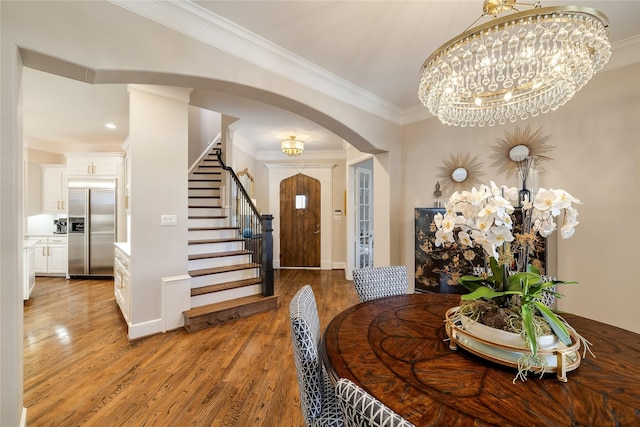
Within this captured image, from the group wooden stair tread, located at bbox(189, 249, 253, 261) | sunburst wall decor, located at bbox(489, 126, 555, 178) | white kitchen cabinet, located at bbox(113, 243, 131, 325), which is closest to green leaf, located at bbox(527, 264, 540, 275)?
sunburst wall decor, located at bbox(489, 126, 555, 178)

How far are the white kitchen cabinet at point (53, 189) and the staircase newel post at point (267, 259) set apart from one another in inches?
179

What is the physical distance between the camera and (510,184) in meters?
2.70

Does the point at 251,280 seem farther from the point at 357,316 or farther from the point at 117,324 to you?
the point at 357,316

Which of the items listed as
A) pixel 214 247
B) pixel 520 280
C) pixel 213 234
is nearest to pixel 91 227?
pixel 213 234

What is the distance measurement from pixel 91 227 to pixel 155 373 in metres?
4.32

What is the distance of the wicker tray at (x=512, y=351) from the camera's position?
0.89 meters

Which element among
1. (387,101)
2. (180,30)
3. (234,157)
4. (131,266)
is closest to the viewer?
(180,30)

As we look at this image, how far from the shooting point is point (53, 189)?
17.0ft

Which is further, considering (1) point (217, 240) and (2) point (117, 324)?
(1) point (217, 240)

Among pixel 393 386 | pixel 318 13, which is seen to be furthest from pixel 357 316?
pixel 318 13

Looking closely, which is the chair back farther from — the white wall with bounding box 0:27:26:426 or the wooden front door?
the wooden front door

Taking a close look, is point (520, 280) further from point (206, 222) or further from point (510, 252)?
point (206, 222)

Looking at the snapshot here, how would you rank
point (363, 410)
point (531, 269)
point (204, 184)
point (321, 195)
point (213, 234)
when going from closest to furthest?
point (363, 410), point (531, 269), point (213, 234), point (204, 184), point (321, 195)

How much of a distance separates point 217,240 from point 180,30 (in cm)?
274
